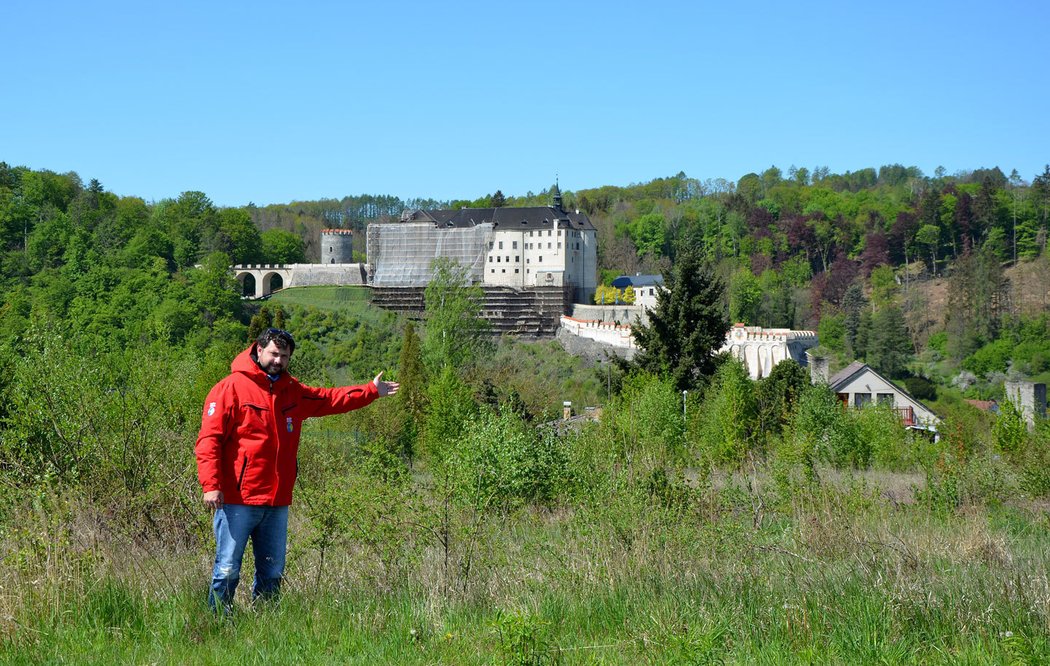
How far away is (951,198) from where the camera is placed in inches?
4028

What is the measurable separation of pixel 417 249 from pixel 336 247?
290 inches

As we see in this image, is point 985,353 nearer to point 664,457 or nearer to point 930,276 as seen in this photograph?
point 930,276

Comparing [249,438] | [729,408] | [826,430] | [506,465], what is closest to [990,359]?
[729,408]

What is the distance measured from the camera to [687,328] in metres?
29.7

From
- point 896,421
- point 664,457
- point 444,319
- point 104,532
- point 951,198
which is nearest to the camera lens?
point 104,532

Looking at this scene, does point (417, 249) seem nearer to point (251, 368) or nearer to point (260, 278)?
point (260, 278)

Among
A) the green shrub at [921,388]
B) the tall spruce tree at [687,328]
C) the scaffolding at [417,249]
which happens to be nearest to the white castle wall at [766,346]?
the green shrub at [921,388]

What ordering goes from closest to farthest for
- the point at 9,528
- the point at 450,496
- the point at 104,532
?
the point at 9,528, the point at 104,532, the point at 450,496

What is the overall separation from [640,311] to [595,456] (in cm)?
5300

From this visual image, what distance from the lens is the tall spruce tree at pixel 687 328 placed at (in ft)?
95.8

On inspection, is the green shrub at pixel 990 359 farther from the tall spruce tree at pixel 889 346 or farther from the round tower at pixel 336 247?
the round tower at pixel 336 247

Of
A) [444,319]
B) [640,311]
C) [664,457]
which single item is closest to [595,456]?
[664,457]

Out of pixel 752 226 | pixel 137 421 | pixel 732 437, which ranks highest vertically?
pixel 752 226

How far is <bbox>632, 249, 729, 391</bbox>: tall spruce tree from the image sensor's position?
29203mm
